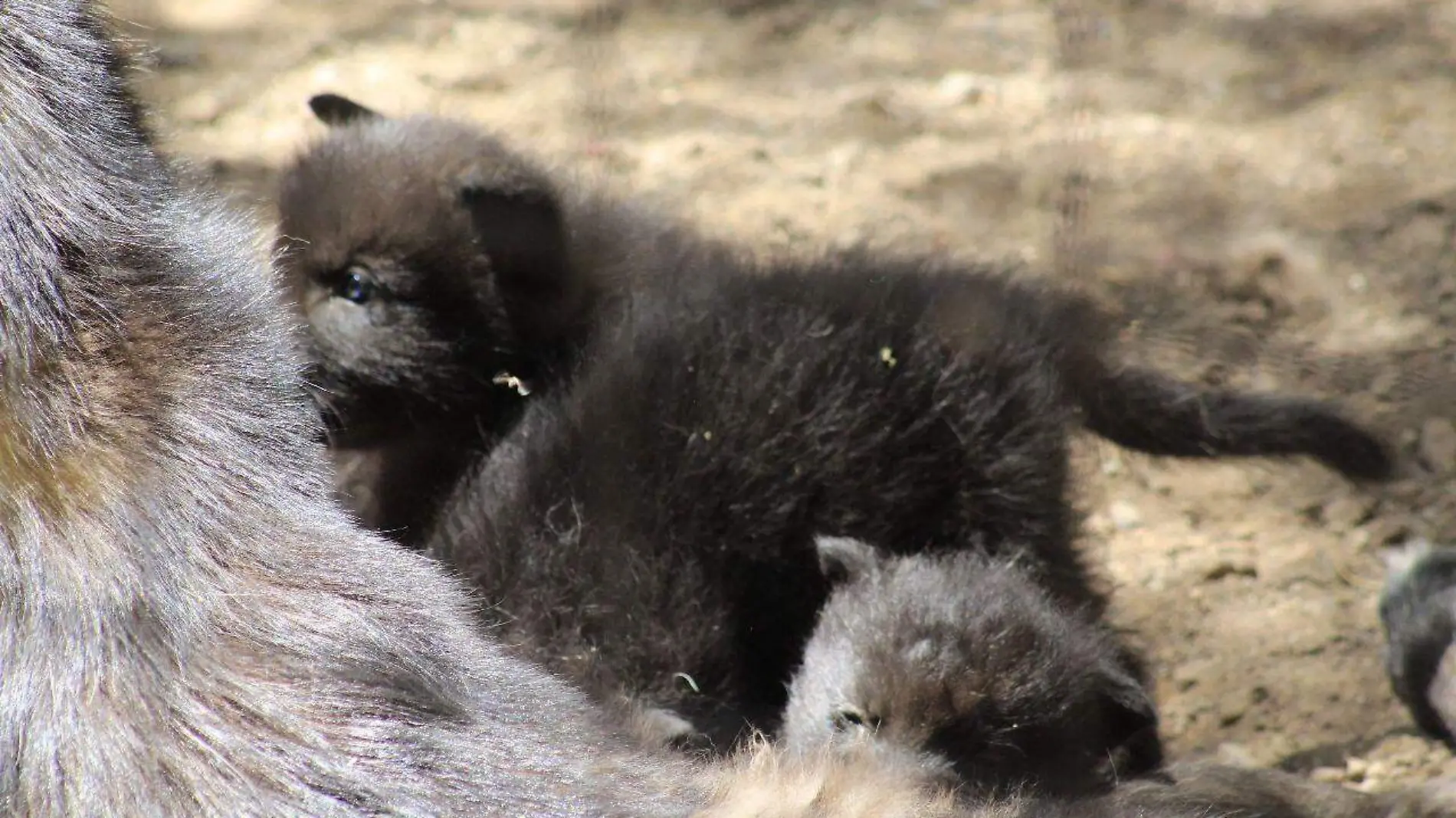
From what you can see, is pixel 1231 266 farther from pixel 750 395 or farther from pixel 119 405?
pixel 119 405

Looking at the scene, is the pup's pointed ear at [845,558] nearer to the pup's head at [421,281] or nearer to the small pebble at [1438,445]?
the pup's head at [421,281]

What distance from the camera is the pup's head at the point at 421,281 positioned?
3.14m

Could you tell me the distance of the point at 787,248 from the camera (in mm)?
3590

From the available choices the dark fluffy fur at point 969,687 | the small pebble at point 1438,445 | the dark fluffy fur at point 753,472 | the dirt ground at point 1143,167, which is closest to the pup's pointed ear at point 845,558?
the dark fluffy fur at point 969,687

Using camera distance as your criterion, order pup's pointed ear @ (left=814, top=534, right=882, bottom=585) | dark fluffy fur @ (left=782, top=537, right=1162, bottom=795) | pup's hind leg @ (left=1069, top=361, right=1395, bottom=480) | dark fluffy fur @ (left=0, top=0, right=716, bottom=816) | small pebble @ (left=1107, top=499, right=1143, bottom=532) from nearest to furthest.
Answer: dark fluffy fur @ (left=0, top=0, right=716, bottom=816) → dark fluffy fur @ (left=782, top=537, right=1162, bottom=795) → pup's pointed ear @ (left=814, top=534, right=882, bottom=585) → pup's hind leg @ (left=1069, top=361, right=1395, bottom=480) → small pebble @ (left=1107, top=499, right=1143, bottom=532)

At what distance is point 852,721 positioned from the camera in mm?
2635

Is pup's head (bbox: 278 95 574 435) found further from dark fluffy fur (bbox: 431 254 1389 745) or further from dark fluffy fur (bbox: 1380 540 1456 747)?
dark fluffy fur (bbox: 1380 540 1456 747)

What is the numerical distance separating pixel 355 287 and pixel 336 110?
21.6 inches

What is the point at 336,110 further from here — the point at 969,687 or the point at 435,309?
the point at 969,687

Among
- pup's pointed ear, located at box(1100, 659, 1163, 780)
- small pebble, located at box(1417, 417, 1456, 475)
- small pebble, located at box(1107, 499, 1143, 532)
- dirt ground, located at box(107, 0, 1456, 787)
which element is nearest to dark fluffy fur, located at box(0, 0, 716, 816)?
pup's pointed ear, located at box(1100, 659, 1163, 780)

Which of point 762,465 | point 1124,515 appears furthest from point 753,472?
point 1124,515

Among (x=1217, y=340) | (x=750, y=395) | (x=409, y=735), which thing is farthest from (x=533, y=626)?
(x=1217, y=340)

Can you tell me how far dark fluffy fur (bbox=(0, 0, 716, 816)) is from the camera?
57.8 inches

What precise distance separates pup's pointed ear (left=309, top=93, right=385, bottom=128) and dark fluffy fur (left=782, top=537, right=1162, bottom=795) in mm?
1578
